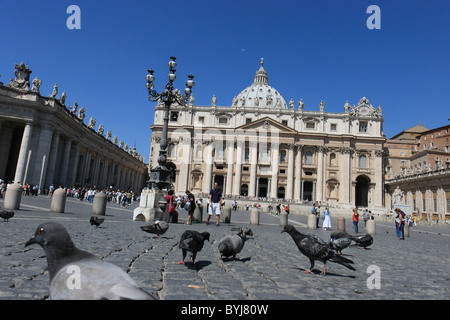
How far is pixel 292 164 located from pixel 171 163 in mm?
21648

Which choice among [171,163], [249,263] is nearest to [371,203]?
[171,163]

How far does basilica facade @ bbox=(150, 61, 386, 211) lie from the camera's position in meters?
55.1

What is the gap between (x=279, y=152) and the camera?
185 feet

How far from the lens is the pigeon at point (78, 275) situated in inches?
71.3

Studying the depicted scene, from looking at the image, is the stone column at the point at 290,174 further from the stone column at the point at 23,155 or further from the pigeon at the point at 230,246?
the pigeon at the point at 230,246

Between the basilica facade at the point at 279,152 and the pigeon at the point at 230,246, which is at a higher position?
the basilica facade at the point at 279,152

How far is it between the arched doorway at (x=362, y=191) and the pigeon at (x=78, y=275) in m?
60.3

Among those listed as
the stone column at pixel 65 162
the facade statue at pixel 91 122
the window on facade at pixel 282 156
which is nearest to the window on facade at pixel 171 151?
the facade statue at pixel 91 122

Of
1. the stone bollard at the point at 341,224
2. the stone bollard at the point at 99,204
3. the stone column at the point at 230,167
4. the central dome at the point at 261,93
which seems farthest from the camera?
the central dome at the point at 261,93

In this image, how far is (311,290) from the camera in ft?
13.0

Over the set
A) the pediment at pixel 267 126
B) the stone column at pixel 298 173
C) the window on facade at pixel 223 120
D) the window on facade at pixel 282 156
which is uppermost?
the window on facade at pixel 223 120

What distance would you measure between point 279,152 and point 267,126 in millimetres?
5152

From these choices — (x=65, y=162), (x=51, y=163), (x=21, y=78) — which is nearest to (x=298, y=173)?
(x=65, y=162)

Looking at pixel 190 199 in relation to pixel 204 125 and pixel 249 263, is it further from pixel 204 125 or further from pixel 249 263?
pixel 204 125
